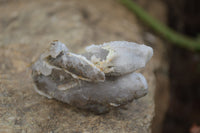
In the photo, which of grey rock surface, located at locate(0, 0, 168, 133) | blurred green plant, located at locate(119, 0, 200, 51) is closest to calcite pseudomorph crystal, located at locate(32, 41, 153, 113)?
grey rock surface, located at locate(0, 0, 168, 133)

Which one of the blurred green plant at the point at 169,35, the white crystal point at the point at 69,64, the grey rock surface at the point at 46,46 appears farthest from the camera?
the blurred green plant at the point at 169,35

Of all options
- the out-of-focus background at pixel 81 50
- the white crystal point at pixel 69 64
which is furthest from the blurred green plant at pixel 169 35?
the white crystal point at pixel 69 64

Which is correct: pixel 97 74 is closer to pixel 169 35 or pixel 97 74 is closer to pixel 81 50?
pixel 81 50

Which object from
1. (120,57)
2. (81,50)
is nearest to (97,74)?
(120,57)

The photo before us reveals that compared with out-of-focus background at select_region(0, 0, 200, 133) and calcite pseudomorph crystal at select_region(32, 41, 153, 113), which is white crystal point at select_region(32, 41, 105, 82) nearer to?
calcite pseudomorph crystal at select_region(32, 41, 153, 113)

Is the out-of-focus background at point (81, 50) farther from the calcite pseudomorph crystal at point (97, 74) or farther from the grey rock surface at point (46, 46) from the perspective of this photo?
the calcite pseudomorph crystal at point (97, 74)

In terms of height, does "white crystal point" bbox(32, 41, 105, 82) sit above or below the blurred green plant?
above

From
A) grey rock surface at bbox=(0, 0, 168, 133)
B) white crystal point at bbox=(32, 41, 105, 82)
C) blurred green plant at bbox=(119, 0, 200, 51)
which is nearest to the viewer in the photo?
white crystal point at bbox=(32, 41, 105, 82)
